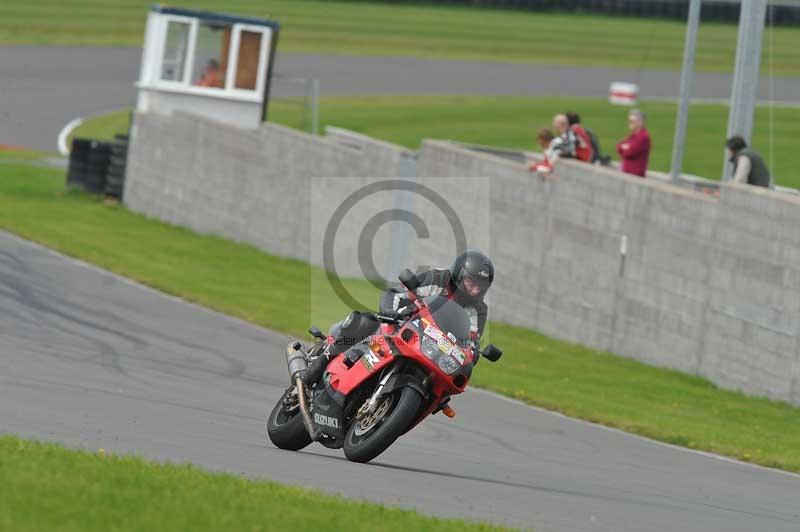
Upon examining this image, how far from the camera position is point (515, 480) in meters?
10.8

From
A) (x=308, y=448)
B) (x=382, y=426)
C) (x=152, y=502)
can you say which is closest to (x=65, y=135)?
(x=308, y=448)

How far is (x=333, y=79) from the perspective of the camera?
49906mm

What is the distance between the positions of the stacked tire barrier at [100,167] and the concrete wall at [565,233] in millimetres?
903

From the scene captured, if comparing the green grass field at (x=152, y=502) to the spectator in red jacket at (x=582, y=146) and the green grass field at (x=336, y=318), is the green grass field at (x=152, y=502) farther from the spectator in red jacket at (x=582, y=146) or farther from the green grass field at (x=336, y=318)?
the spectator in red jacket at (x=582, y=146)

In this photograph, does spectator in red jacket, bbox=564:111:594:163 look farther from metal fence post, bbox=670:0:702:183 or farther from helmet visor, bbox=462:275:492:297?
helmet visor, bbox=462:275:492:297

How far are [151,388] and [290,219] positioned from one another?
1287cm

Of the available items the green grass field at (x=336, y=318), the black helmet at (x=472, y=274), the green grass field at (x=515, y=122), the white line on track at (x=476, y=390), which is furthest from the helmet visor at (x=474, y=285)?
the green grass field at (x=515, y=122)

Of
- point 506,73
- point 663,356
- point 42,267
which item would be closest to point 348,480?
point 663,356

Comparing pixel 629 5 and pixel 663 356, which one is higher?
pixel 629 5

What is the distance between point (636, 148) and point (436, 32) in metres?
40.3

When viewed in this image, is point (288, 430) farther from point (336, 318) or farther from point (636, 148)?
point (636, 148)

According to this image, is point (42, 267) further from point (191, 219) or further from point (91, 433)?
point (91, 433)

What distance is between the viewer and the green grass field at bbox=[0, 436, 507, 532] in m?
7.03

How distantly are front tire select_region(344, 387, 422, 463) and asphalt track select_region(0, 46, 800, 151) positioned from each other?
31.2 meters
